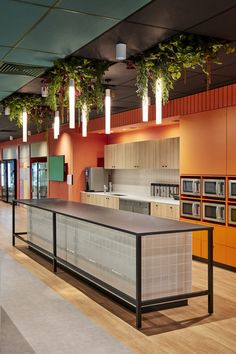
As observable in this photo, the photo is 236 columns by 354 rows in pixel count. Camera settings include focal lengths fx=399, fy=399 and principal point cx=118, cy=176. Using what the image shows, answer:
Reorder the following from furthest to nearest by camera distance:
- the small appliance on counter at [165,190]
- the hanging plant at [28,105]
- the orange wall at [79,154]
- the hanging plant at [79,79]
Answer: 1. the orange wall at [79,154]
2. the small appliance on counter at [165,190]
3. the hanging plant at [28,105]
4. the hanging plant at [79,79]

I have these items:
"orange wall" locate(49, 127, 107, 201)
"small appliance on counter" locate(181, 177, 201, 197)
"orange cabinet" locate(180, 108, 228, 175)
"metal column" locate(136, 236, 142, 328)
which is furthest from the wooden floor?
"orange wall" locate(49, 127, 107, 201)

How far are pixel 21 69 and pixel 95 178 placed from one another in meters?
5.83

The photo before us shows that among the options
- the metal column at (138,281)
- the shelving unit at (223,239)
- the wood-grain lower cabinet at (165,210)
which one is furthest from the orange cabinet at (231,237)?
the metal column at (138,281)

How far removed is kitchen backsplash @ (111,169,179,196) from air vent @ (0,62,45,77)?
13.7ft

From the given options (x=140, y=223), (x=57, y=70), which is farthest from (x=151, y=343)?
(x=57, y=70)

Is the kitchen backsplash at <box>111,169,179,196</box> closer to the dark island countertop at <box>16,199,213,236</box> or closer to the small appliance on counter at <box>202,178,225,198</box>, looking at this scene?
the small appliance on counter at <box>202,178,225,198</box>

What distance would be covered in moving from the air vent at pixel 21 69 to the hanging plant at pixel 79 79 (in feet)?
0.54

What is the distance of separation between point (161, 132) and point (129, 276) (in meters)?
4.95

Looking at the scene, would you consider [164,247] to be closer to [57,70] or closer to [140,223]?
[140,223]

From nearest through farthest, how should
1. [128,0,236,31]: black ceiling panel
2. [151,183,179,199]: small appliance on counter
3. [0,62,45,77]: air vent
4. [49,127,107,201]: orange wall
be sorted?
[128,0,236,31]: black ceiling panel
[0,62,45,77]: air vent
[151,183,179,199]: small appliance on counter
[49,127,107,201]: orange wall

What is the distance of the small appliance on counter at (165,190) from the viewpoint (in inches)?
325

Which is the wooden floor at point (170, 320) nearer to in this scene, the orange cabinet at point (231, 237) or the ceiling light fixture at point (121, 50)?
the orange cabinet at point (231, 237)

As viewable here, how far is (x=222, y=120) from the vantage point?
5.98 meters

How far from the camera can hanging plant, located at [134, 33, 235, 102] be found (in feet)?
12.8
